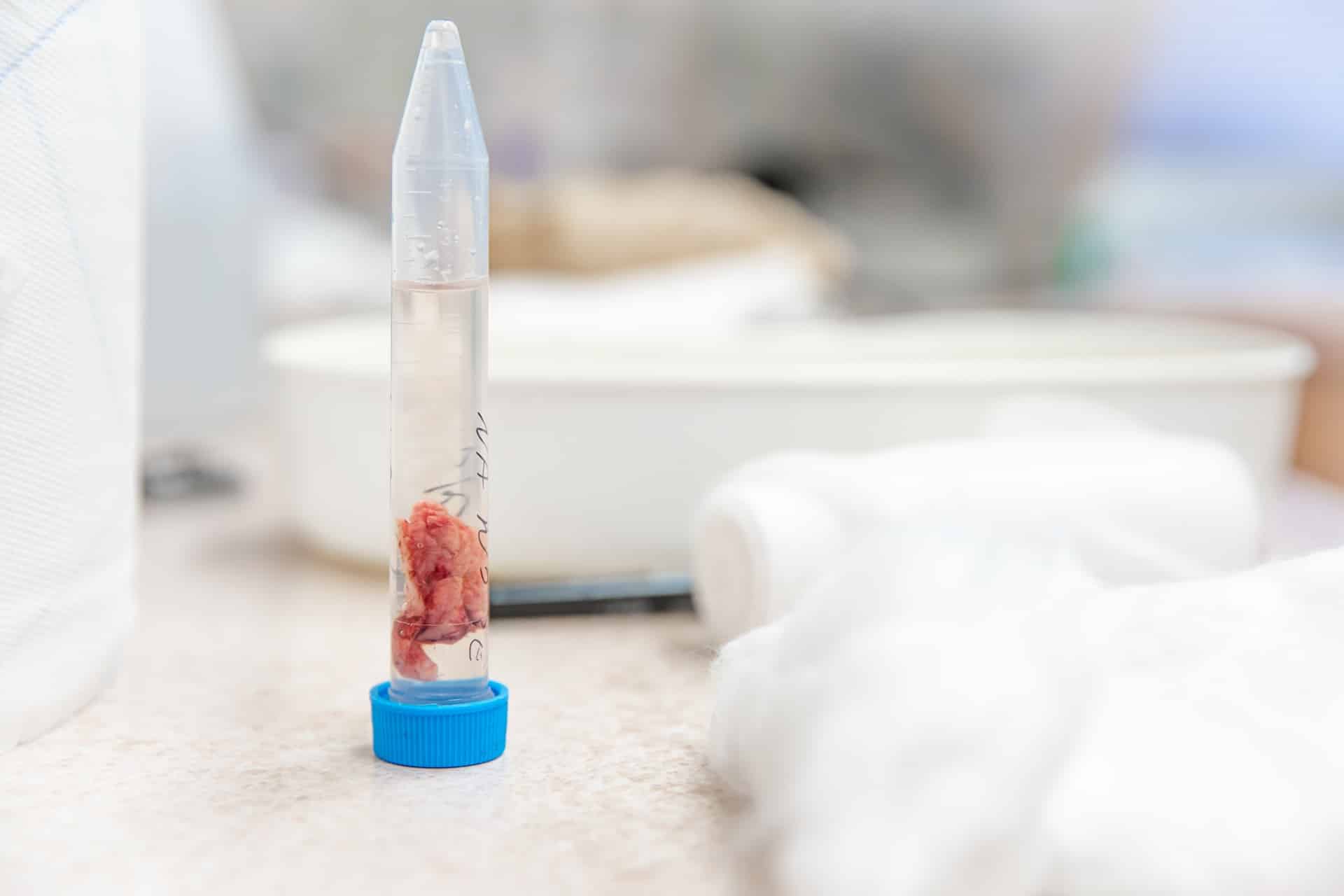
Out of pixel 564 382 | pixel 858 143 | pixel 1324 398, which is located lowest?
pixel 1324 398

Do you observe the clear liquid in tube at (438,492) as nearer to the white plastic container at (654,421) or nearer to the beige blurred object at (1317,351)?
the white plastic container at (654,421)

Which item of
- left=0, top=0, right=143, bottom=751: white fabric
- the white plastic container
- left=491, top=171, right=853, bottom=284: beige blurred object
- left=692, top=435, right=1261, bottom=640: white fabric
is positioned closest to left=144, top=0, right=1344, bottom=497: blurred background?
left=491, top=171, right=853, bottom=284: beige blurred object

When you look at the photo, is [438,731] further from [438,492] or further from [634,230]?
[634,230]

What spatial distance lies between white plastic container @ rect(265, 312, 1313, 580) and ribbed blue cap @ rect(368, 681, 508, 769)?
8.8 inches

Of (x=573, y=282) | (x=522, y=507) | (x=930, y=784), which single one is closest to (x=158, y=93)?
(x=573, y=282)

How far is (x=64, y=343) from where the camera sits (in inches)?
17.6

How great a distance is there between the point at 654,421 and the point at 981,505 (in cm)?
17

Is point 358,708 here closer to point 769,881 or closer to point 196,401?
point 769,881

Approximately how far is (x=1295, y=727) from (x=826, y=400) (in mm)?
350

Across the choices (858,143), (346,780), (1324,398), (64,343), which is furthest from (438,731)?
(858,143)

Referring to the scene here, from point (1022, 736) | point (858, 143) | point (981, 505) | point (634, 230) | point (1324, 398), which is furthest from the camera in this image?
point (858, 143)

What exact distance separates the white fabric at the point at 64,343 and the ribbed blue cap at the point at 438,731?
0.12 m

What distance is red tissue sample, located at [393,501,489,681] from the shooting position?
0.43m

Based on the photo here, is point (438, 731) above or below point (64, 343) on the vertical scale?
below
